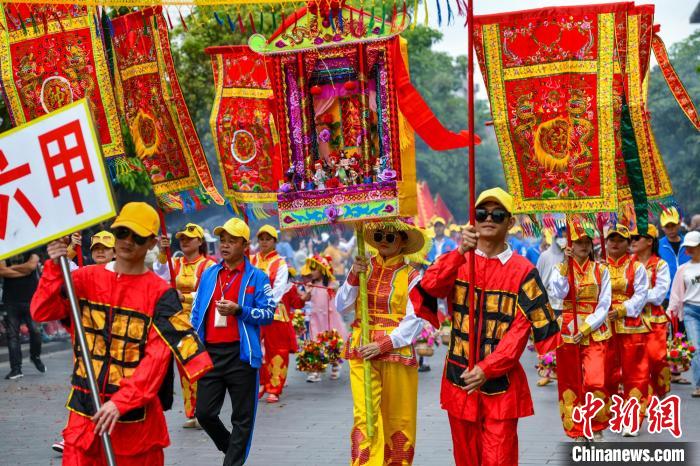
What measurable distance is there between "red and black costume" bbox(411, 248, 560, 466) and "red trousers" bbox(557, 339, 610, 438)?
3.26 m

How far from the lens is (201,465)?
31.3 feet

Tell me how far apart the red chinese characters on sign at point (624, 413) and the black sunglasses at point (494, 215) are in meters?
4.08

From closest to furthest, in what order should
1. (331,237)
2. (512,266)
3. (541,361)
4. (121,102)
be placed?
1. (512,266)
2. (121,102)
3. (541,361)
4. (331,237)

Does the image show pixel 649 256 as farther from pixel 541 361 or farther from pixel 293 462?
pixel 293 462

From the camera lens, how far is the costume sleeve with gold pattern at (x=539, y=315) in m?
6.86

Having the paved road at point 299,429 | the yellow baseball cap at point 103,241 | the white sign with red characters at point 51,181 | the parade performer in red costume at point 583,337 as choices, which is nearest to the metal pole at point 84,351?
the white sign with red characters at point 51,181

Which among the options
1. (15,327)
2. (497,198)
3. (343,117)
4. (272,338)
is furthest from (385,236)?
(15,327)

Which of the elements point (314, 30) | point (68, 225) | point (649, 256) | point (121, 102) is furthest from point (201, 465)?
point (649, 256)

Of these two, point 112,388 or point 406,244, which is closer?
point 112,388

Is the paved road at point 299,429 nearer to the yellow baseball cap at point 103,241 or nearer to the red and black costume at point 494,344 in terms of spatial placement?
the yellow baseball cap at point 103,241

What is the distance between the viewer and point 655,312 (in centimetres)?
1190

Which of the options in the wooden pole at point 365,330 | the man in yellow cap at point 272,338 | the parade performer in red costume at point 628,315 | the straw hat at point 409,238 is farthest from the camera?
the man in yellow cap at point 272,338

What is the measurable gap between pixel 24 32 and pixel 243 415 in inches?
135

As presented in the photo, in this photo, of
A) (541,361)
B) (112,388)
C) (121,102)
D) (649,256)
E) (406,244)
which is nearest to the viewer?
(112,388)
